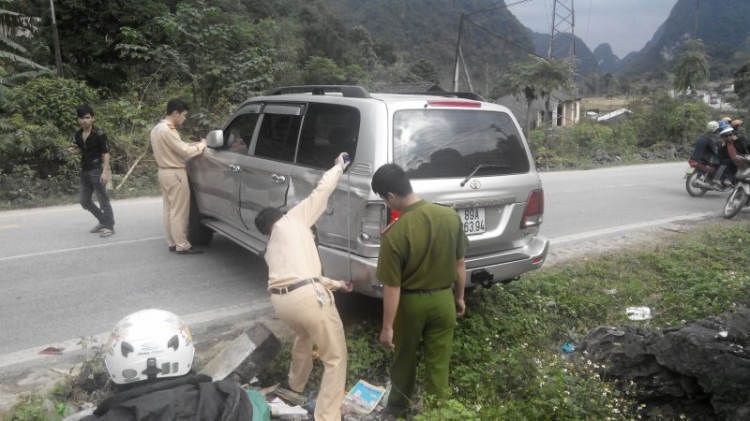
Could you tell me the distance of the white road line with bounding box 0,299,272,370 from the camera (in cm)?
402

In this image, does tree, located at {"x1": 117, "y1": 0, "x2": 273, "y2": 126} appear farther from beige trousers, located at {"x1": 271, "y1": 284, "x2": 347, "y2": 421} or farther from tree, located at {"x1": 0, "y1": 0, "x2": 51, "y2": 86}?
beige trousers, located at {"x1": 271, "y1": 284, "x2": 347, "y2": 421}

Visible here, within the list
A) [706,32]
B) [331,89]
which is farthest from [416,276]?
[706,32]

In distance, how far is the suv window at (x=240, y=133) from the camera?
5.66m

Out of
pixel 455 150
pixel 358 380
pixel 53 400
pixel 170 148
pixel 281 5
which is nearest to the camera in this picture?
pixel 53 400

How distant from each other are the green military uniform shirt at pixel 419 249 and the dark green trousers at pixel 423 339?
10 cm

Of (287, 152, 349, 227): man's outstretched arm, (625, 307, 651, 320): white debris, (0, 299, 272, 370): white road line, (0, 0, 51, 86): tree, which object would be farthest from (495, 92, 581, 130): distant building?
(287, 152, 349, 227): man's outstretched arm

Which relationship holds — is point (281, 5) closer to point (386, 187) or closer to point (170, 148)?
point (170, 148)

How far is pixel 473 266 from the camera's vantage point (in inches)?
168

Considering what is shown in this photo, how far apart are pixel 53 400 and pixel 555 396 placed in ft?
9.55

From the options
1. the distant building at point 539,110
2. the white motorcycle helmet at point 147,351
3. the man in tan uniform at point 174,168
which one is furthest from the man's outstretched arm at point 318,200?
the distant building at point 539,110

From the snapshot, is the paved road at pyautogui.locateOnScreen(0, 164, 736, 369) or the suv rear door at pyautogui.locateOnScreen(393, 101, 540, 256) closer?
the suv rear door at pyautogui.locateOnScreen(393, 101, 540, 256)

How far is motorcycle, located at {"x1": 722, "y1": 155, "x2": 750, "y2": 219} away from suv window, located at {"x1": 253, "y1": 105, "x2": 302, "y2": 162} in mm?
8273

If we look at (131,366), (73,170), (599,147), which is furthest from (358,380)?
(599,147)

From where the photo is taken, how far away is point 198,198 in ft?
21.8
